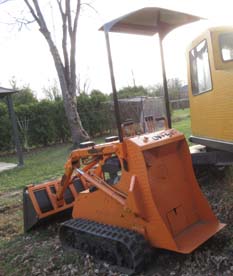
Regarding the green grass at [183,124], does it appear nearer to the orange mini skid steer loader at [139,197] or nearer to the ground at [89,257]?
the ground at [89,257]

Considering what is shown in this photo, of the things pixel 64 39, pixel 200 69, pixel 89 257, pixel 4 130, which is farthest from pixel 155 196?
pixel 4 130

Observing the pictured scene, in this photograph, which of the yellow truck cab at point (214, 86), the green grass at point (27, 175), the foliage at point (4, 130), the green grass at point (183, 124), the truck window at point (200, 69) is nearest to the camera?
the yellow truck cab at point (214, 86)

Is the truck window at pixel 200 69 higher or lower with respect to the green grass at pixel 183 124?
higher

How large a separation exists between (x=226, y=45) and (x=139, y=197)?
296cm

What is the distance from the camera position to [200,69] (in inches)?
240

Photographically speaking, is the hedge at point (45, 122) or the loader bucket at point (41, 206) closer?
the loader bucket at point (41, 206)

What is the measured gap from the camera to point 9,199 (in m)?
7.88

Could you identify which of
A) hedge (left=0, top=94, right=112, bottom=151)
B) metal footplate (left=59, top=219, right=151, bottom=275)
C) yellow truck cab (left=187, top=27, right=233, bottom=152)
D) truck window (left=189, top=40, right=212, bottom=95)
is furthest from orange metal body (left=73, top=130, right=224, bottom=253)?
hedge (left=0, top=94, right=112, bottom=151)

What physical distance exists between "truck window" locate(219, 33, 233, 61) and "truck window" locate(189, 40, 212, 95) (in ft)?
1.01

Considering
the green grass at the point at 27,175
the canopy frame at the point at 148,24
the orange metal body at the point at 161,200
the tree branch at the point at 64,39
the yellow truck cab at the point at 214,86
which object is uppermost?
the tree branch at the point at 64,39

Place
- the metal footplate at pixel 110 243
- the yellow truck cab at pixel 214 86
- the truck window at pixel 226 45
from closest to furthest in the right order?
1. the metal footplate at pixel 110 243
2. the yellow truck cab at pixel 214 86
3. the truck window at pixel 226 45

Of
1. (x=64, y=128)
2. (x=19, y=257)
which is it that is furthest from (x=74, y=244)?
(x=64, y=128)

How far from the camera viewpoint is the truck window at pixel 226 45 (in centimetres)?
535

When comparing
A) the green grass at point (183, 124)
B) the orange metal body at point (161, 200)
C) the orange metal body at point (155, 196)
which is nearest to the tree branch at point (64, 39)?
the green grass at point (183, 124)
